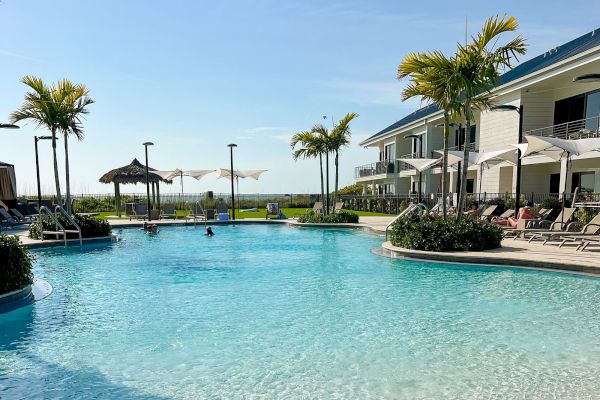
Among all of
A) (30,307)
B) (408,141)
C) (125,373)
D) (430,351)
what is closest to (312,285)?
(430,351)

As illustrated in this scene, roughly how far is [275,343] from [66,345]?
2835 millimetres

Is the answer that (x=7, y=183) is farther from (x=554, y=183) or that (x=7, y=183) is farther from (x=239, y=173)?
(x=554, y=183)

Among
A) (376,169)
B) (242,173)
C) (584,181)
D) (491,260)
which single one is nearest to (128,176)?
(242,173)

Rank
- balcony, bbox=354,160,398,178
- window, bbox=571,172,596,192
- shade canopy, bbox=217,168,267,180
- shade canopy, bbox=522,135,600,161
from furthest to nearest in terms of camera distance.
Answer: balcony, bbox=354,160,398,178
shade canopy, bbox=217,168,267,180
window, bbox=571,172,596,192
shade canopy, bbox=522,135,600,161

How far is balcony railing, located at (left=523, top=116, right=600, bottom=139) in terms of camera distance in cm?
1786

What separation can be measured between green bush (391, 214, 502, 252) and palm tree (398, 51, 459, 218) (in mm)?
2680

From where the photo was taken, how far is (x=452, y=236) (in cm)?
1112

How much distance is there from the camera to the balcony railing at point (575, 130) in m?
17.9

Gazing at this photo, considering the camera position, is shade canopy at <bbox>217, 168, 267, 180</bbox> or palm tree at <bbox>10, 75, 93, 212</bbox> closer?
palm tree at <bbox>10, 75, 93, 212</bbox>

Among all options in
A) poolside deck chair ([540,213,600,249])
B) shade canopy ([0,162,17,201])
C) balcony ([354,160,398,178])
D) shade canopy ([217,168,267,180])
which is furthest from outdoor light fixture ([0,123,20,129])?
balcony ([354,160,398,178])

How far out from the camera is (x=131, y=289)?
8.50m

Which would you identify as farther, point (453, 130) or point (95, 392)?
point (453, 130)

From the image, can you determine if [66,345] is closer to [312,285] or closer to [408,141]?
[312,285]

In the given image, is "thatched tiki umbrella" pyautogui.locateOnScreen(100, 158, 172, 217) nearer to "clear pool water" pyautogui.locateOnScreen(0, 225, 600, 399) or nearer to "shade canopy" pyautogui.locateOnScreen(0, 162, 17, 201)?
"shade canopy" pyautogui.locateOnScreen(0, 162, 17, 201)
